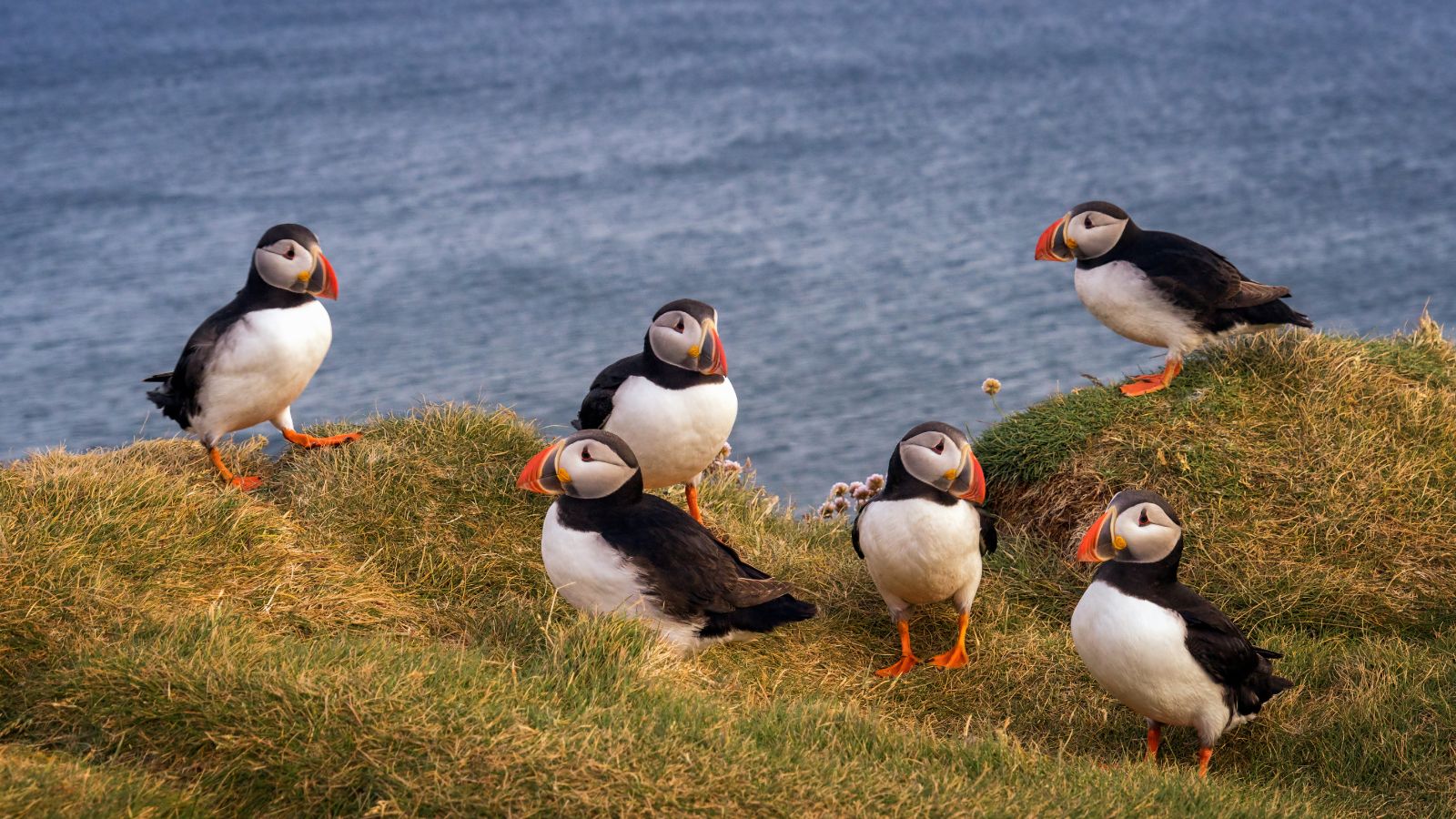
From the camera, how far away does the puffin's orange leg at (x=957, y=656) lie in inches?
199

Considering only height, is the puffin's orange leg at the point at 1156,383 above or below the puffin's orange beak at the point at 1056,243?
below

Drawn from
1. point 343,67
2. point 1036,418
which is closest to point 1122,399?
point 1036,418

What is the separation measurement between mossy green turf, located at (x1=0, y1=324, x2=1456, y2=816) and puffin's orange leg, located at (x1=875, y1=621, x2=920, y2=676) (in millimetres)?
59

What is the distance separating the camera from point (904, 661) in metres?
5.05

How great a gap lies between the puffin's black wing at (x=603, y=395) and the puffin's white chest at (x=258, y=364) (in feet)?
3.24

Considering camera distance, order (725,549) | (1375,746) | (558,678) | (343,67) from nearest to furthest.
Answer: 1. (558,678)
2. (1375,746)
3. (725,549)
4. (343,67)

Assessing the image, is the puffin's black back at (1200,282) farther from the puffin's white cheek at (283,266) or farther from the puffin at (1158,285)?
the puffin's white cheek at (283,266)

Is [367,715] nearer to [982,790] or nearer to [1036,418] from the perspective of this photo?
[982,790]

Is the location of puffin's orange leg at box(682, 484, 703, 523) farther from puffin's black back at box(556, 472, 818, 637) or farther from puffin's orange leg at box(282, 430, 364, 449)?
puffin's orange leg at box(282, 430, 364, 449)

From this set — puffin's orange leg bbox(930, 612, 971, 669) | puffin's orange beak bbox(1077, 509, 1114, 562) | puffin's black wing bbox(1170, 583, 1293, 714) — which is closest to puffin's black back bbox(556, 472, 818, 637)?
puffin's orange leg bbox(930, 612, 971, 669)

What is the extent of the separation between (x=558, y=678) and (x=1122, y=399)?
3167 millimetres

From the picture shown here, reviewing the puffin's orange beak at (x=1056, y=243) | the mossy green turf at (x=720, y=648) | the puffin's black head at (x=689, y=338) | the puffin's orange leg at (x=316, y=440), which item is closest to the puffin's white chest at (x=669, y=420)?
the puffin's black head at (x=689, y=338)

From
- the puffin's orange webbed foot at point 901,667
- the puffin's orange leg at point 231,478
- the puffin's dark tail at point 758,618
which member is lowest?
the puffin's orange webbed foot at point 901,667

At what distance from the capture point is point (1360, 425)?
591 cm
